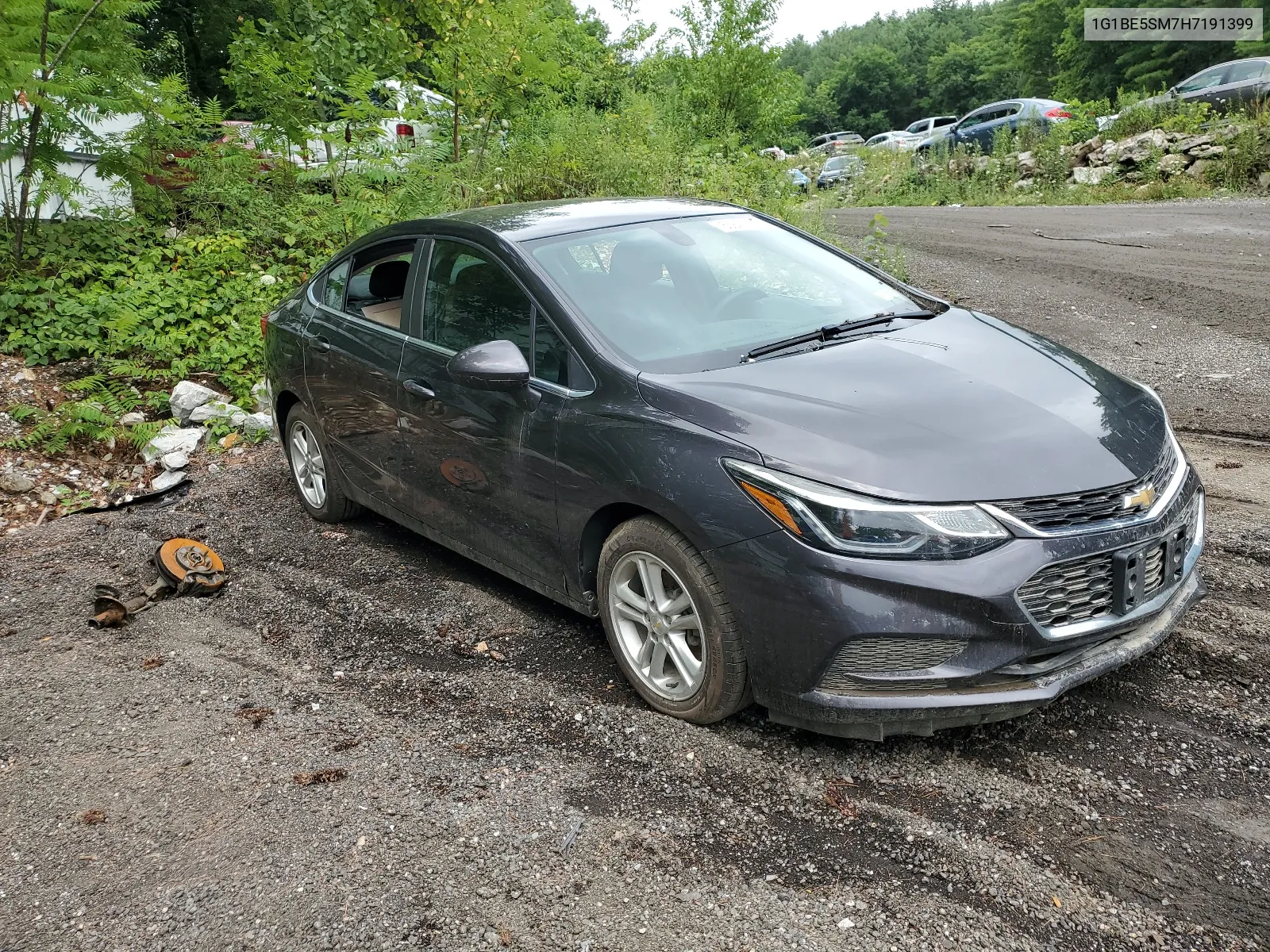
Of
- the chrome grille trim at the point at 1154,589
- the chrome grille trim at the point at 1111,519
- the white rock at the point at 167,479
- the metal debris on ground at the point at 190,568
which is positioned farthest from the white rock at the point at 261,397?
the chrome grille trim at the point at 1154,589

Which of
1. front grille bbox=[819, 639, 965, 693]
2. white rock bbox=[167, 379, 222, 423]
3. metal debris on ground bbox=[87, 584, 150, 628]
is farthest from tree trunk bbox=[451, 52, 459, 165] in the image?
front grille bbox=[819, 639, 965, 693]

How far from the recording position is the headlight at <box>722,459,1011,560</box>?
9.46 ft

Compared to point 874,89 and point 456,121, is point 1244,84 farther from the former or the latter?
point 874,89

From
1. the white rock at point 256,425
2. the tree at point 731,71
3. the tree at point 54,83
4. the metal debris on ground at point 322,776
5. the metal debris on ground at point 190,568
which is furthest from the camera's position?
the tree at point 731,71

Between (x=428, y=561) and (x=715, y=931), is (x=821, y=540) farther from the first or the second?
(x=428, y=561)

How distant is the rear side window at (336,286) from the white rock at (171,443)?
2.54m

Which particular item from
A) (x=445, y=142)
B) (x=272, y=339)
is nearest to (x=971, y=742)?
(x=272, y=339)

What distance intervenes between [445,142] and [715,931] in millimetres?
9035

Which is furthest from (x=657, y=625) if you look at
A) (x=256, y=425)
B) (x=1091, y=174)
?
(x=1091, y=174)

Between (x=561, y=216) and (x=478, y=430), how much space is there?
3.63 ft

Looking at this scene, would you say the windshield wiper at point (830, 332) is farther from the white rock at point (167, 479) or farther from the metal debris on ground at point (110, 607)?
the white rock at point (167, 479)

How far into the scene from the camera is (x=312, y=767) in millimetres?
3414

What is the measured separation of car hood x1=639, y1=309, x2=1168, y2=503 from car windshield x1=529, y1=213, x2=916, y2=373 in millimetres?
238

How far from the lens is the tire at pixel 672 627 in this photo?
3219 mm
